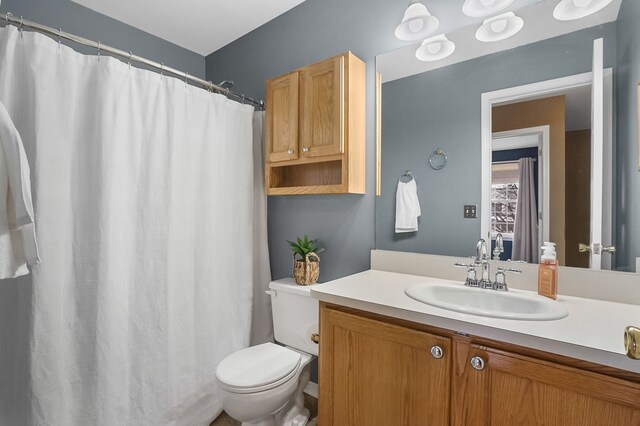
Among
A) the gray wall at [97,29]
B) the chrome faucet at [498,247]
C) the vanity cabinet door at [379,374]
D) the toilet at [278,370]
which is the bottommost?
the toilet at [278,370]

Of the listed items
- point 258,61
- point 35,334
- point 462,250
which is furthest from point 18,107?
point 462,250

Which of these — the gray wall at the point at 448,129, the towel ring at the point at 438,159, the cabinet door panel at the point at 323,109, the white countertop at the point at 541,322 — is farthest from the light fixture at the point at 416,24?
the white countertop at the point at 541,322

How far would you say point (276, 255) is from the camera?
2299 mm

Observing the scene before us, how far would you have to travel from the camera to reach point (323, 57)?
6.53 ft

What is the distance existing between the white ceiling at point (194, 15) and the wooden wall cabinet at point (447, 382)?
79.3 inches

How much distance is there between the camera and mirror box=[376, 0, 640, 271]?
113 cm

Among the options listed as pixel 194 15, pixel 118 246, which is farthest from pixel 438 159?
pixel 194 15

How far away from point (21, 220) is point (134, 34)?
188 cm

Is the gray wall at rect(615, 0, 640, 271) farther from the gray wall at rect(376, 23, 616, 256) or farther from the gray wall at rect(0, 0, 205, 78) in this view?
the gray wall at rect(0, 0, 205, 78)

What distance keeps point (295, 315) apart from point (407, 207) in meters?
0.89

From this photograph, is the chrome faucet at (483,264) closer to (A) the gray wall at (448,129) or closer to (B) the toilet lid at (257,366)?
(A) the gray wall at (448,129)

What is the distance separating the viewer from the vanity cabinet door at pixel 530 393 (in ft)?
2.42

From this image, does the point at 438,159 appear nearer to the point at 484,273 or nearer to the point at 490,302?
the point at 484,273

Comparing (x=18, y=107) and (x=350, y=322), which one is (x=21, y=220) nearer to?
(x=18, y=107)
